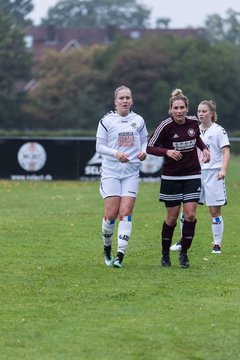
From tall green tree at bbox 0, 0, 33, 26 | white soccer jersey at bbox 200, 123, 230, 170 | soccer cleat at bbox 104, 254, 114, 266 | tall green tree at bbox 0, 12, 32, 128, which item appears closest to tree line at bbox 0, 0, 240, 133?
tall green tree at bbox 0, 12, 32, 128

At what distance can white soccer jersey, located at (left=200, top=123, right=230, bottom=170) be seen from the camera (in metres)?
14.4

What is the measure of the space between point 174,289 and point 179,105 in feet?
7.85

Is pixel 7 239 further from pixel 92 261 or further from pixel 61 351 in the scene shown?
pixel 61 351

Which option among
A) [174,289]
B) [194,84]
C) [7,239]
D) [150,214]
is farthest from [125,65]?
[174,289]

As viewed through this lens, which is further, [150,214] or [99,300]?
[150,214]

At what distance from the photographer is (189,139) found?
1261cm

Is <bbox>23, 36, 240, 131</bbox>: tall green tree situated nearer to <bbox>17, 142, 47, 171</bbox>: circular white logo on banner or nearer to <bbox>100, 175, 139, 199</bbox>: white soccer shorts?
<bbox>17, 142, 47, 171</bbox>: circular white logo on banner

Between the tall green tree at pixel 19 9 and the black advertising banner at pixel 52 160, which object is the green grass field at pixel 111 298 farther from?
the tall green tree at pixel 19 9

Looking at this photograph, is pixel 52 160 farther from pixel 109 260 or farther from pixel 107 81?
pixel 107 81

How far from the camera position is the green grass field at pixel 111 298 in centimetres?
851

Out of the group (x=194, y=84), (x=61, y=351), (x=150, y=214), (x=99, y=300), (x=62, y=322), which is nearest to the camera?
(x=61, y=351)

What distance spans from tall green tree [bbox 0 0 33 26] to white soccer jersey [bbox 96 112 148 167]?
89.4 m

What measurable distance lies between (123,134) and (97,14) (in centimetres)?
15687

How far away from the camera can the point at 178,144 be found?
12594 millimetres
